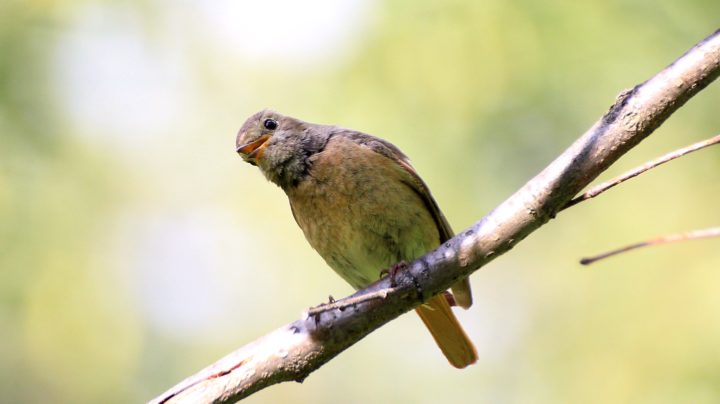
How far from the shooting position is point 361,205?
4570 mm

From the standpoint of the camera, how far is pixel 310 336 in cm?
327

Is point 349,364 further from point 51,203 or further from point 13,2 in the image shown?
point 13,2

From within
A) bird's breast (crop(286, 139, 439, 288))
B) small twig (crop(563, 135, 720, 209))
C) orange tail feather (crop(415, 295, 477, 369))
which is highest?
bird's breast (crop(286, 139, 439, 288))

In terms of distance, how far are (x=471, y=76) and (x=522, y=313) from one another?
2057 mm

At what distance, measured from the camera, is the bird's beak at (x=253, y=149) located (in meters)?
5.04

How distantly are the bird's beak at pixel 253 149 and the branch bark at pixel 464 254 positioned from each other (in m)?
1.85

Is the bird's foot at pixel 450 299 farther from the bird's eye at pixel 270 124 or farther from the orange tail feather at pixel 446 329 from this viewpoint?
the bird's eye at pixel 270 124

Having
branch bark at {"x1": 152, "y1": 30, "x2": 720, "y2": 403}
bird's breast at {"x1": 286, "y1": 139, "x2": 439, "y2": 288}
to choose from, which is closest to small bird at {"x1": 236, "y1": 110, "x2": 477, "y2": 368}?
bird's breast at {"x1": 286, "y1": 139, "x2": 439, "y2": 288}

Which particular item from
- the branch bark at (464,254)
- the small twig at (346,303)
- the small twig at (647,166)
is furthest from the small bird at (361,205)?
the small twig at (647,166)

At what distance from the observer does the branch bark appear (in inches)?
110

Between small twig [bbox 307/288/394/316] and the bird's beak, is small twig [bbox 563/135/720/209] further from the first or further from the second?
the bird's beak

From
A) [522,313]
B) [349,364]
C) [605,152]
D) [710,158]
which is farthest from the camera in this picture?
[349,364]

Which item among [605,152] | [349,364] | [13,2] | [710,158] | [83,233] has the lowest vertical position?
[605,152]

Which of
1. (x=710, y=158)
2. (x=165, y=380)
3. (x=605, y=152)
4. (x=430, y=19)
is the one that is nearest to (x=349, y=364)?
(x=165, y=380)
